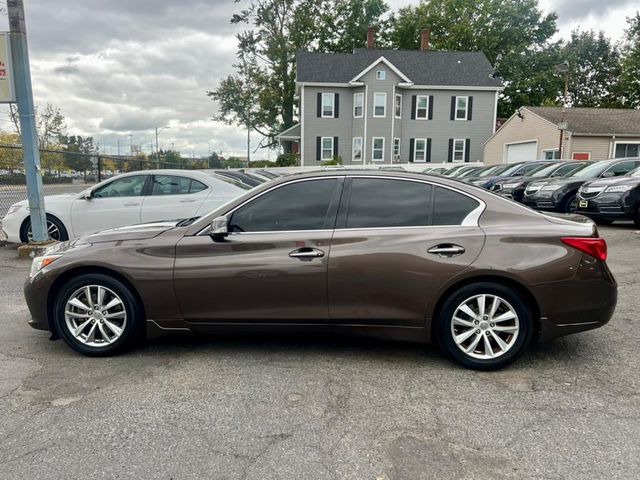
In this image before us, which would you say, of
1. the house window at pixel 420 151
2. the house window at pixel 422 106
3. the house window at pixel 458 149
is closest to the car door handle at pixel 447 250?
the house window at pixel 420 151

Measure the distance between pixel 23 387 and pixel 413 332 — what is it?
9.44 ft

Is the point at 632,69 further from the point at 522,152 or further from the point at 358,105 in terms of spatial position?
the point at 358,105

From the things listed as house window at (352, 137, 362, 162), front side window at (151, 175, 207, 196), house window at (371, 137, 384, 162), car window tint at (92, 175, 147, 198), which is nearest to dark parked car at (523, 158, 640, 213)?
front side window at (151, 175, 207, 196)

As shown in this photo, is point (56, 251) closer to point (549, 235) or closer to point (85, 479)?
point (85, 479)

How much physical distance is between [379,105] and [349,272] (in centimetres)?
3097

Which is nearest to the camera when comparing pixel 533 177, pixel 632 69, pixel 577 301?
pixel 577 301

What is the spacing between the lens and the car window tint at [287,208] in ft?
12.7

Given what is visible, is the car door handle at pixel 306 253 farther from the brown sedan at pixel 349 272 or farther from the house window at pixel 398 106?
the house window at pixel 398 106

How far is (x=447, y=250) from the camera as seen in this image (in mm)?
3623

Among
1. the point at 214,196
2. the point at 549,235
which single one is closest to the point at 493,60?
the point at 214,196

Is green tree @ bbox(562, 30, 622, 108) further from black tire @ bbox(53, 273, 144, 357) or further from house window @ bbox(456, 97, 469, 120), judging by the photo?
black tire @ bbox(53, 273, 144, 357)

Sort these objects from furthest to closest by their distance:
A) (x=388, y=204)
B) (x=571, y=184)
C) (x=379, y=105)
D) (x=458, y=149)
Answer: (x=458, y=149), (x=379, y=105), (x=571, y=184), (x=388, y=204)

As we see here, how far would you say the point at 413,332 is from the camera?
3723mm

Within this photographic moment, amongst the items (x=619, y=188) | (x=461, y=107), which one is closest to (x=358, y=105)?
(x=461, y=107)
